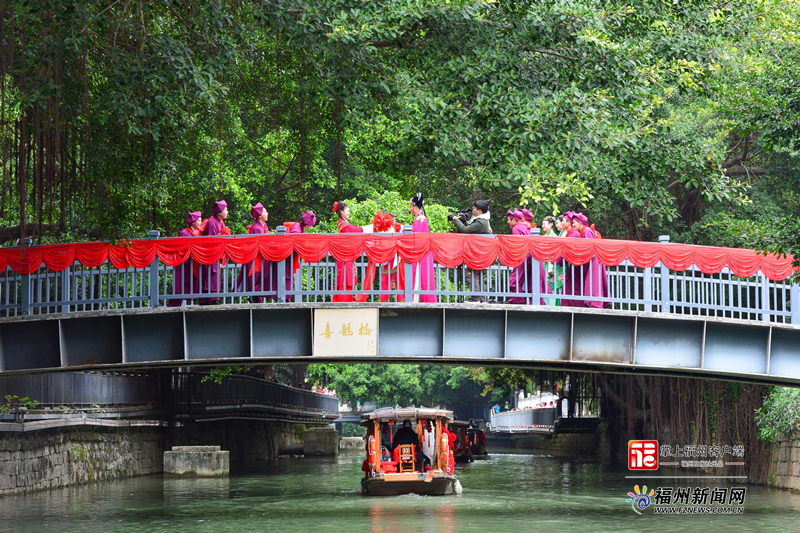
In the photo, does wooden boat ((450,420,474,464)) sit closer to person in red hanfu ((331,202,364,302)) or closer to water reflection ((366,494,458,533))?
water reflection ((366,494,458,533))

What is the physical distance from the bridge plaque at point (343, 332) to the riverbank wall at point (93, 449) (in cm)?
781

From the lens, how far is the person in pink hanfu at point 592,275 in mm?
17062

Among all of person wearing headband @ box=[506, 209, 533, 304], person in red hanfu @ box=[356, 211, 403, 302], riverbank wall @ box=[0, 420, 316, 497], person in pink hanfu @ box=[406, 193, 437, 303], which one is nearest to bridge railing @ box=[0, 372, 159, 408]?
riverbank wall @ box=[0, 420, 316, 497]

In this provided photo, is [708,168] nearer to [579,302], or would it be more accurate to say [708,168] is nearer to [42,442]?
[579,302]

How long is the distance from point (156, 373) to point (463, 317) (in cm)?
1980

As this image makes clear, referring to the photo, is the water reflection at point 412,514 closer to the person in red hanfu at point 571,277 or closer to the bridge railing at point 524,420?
the person in red hanfu at point 571,277

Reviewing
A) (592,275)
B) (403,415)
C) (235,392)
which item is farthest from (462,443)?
(592,275)

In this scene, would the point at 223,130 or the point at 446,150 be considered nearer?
the point at 446,150

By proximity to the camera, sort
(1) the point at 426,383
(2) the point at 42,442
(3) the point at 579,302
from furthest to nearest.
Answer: (1) the point at 426,383 < (2) the point at 42,442 < (3) the point at 579,302

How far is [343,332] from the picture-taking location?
16.7 metres

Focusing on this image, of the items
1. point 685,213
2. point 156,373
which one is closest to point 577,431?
point 685,213

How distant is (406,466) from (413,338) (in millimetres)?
8121

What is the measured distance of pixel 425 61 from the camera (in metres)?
16.2

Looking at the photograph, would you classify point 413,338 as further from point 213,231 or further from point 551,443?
point 551,443
